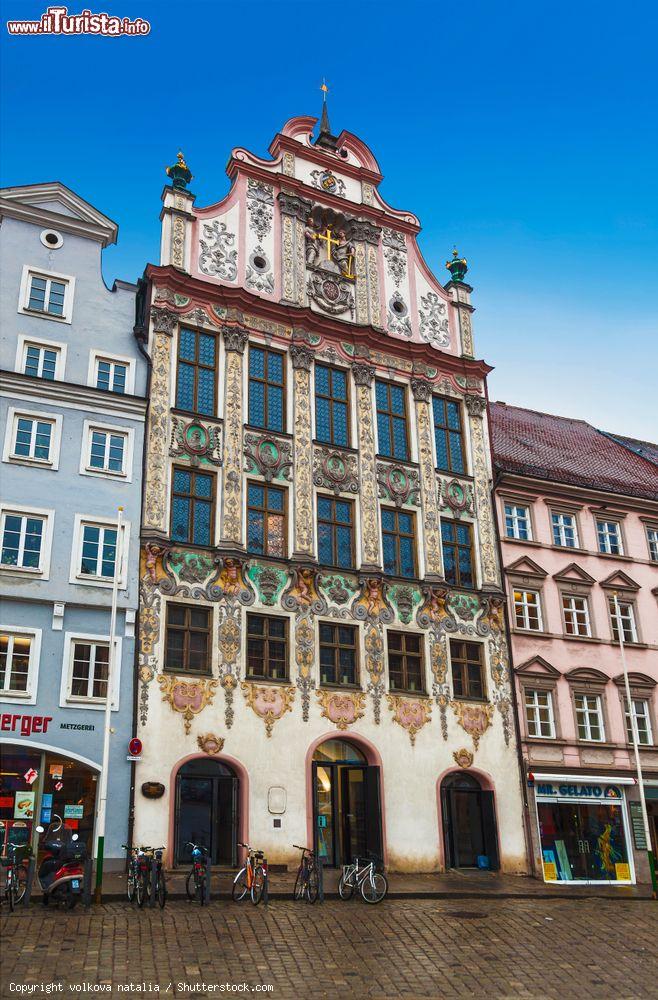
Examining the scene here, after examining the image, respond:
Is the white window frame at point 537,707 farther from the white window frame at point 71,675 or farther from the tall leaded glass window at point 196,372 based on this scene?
the tall leaded glass window at point 196,372

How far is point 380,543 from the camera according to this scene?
32.6 m

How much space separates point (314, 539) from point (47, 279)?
38.3 feet

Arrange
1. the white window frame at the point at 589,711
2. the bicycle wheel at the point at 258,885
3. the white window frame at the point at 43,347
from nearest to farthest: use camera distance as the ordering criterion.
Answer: the bicycle wheel at the point at 258,885
the white window frame at the point at 43,347
the white window frame at the point at 589,711

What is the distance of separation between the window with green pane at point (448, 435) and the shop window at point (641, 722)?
1051cm

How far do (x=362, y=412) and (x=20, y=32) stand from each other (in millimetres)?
15734

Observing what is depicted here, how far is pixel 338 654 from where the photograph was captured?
30547mm

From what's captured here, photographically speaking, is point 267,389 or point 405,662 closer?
point 405,662

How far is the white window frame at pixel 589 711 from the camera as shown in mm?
33844

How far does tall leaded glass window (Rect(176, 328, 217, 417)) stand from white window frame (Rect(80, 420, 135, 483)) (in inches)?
85.5

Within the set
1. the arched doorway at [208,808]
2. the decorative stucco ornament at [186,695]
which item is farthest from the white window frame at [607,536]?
the arched doorway at [208,808]

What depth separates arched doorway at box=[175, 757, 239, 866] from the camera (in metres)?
26.6

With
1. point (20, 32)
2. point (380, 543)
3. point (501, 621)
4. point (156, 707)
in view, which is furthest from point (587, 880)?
point (20, 32)

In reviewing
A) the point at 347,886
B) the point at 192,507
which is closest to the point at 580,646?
the point at 192,507

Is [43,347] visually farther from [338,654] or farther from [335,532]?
[338,654]
